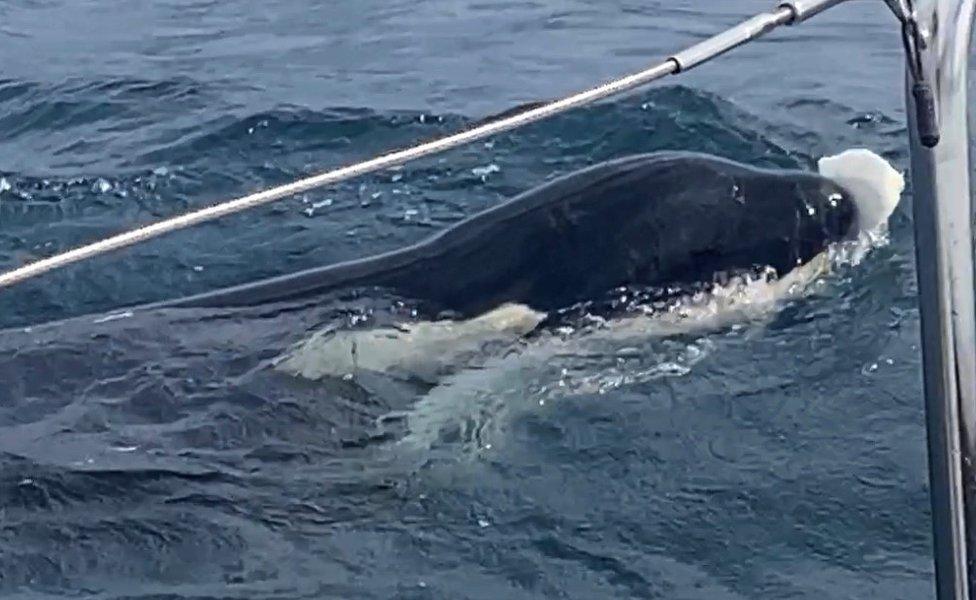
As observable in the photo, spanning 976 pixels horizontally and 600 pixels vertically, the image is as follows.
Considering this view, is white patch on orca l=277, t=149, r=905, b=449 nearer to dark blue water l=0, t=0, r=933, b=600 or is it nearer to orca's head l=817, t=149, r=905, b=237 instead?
dark blue water l=0, t=0, r=933, b=600

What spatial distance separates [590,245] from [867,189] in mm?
1037

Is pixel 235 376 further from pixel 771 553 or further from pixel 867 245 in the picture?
pixel 867 245

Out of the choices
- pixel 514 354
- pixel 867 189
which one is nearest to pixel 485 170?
pixel 867 189

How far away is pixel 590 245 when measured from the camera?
559 cm

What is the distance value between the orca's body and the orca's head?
0.29m

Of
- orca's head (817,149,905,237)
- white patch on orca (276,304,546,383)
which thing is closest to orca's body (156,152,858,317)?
white patch on orca (276,304,546,383)

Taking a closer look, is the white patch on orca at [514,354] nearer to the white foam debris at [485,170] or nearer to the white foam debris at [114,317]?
the white foam debris at [114,317]

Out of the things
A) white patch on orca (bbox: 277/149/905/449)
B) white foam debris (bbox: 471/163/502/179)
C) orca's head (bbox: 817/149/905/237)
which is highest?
orca's head (bbox: 817/149/905/237)

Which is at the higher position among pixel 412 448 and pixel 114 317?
pixel 114 317

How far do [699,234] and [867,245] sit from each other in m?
0.73

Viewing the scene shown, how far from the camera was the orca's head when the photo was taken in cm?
592

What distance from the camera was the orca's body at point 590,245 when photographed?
5.56 meters

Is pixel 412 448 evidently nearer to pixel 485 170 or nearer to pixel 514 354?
pixel 514 354

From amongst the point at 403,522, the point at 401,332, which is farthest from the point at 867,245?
the point at 403,522
